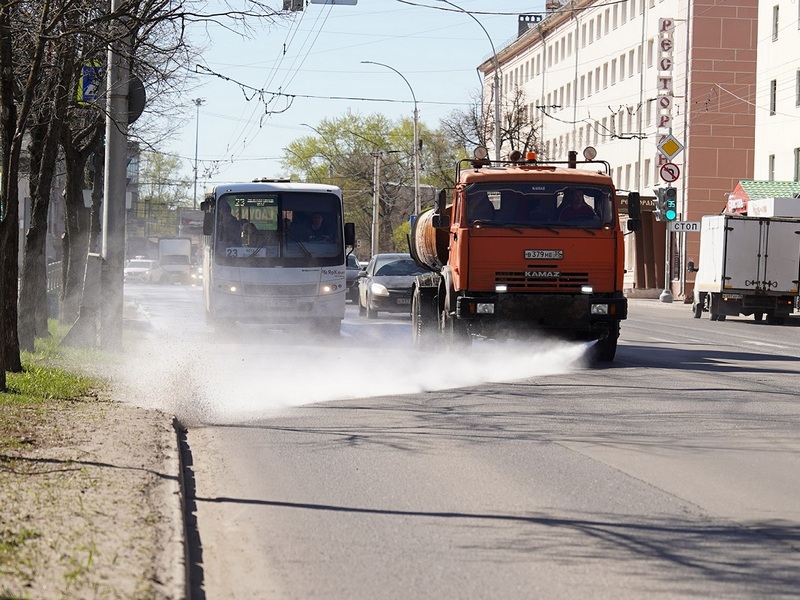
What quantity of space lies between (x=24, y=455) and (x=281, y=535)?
2707 millimetres

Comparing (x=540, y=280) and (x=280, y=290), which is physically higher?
(x=540, y=280)

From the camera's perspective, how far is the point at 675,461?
9.92m

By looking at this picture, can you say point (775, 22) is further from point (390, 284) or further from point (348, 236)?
point (348, 236)

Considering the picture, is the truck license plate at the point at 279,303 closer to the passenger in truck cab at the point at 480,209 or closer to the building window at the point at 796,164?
the passenger in truck cab at the point at 480,209

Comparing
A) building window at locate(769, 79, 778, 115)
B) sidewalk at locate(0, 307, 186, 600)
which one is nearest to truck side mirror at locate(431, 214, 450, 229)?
sidewalk at locate(0, 307, 186, 600)

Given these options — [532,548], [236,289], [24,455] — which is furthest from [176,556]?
[236,289]

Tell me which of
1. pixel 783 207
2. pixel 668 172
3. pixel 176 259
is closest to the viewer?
pixel 783 207

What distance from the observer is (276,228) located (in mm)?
25984

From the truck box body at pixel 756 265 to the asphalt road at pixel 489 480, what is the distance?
21661 millimetres

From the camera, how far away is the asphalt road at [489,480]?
6.34 m

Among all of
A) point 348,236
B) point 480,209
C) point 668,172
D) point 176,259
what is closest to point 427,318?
point 480,209

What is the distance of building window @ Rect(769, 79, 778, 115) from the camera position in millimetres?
57062

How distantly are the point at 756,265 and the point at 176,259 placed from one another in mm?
58898

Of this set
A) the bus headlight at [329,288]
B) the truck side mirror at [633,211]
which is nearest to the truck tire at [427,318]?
the truck side mirror at [633,211]
